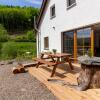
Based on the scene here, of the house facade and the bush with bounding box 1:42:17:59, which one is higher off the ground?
the house facade

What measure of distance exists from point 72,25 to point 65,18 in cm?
111

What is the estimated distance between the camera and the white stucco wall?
963 cm

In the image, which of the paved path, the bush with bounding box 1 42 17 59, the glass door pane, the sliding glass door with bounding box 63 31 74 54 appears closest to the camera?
the paved path

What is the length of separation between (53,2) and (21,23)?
63233mm

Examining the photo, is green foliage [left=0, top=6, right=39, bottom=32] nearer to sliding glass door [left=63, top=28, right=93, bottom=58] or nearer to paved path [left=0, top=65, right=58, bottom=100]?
sliding glass door [left=63, top=28, right=93, bottom=58]

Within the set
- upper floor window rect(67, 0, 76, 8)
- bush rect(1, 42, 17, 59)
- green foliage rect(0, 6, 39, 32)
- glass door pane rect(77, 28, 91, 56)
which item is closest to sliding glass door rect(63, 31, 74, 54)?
glass door pane rect(77, 28, 91, 56)

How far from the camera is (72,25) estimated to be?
11805mm

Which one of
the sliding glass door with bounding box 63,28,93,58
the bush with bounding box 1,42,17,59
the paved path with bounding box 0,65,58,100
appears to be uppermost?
the sliding glass door with bounding box 63,28,93,58

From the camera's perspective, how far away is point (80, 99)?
5.57 m

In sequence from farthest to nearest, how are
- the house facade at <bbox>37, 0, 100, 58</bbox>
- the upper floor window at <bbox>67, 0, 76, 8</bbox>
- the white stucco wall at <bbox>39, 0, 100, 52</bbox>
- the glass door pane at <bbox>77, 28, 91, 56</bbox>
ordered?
the upper floor window at <bbox>67, 0, 76, 8</bbox>
the glass door pane at <bbox>77, 28, 91, 56</bbox>
the house facade at <bbox>37, 0, 100, 58</bbox>
the white stucco wall at <bbox>39, 0, 100, 52</bbox>

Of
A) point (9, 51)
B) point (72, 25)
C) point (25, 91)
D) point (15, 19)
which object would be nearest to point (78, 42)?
point (72, 25)

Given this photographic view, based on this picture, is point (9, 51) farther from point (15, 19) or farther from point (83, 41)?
point (15, 19)

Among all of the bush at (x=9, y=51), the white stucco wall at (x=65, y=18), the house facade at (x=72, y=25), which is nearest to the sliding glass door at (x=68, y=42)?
the house facade at (x=72, y=25)

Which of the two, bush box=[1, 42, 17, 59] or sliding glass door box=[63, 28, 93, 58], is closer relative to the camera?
sliding glass door box=[63, 28, 93, 58]
